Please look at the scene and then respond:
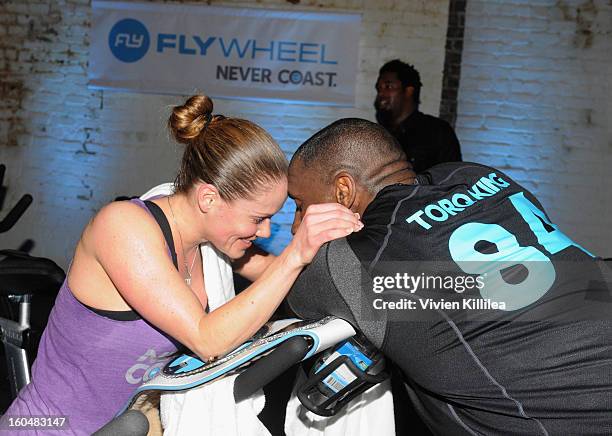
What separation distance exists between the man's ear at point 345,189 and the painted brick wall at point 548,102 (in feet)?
12.8

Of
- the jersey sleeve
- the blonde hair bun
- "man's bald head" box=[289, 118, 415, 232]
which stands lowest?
the jersey sleeve

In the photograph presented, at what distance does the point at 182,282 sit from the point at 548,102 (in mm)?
4514

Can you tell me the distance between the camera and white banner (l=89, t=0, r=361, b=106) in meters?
5.56

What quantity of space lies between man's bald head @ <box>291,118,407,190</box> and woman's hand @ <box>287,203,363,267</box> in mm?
284

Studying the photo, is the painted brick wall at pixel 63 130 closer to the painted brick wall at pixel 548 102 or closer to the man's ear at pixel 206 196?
the painted brick wall at pixel 548 102

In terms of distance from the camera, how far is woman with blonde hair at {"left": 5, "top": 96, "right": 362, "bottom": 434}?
1.59m

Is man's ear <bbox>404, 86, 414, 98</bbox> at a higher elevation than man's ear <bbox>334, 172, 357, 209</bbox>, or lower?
higher

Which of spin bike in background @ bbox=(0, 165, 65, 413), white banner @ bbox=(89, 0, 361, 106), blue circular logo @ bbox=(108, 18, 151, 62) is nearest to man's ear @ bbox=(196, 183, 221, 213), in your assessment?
spin bike in background @ bbox=(0, 165, 65, 413)

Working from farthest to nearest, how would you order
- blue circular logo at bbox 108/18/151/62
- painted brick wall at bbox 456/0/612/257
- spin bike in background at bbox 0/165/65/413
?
blue circular logo at bbox 108/18/151/62 → painted brick wall at bbox 456/0/612/257 → spin bike in background at bbox 0/165/65/413

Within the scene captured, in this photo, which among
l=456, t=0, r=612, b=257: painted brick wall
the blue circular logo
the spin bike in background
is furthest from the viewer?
the blue circular logo

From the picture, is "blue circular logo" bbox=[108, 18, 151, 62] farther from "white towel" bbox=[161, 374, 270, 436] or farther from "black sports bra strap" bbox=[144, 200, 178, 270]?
"white towel" bbox=[161, 374, 270, 436]

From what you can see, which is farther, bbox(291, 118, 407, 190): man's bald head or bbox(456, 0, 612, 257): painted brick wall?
bbox(456, 0, 612, 257): painted brick wall

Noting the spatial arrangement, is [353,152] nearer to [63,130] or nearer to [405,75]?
[405,75]

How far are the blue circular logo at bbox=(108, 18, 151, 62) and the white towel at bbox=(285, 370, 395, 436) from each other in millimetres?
4281
